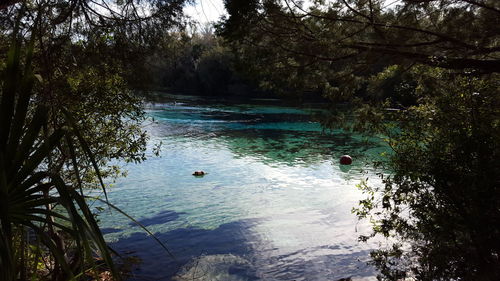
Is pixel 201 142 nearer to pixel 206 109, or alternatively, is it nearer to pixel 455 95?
pixel 206 109

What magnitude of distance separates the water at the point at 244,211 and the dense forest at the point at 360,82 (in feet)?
2.58

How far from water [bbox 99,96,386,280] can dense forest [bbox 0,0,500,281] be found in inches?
31.0

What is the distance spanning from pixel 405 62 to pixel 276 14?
73.8 inches

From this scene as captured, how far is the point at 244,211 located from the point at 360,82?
15.3ft

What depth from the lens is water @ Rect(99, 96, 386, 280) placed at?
5973 millimetres

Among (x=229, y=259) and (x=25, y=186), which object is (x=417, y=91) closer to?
(x=25, y=186)

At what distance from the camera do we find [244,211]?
873cm

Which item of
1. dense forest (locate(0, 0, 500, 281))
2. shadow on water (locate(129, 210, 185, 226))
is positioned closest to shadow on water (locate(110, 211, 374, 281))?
shadow on water (locate(129, 210, 185, 226))

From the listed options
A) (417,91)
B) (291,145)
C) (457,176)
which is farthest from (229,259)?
(291,145)

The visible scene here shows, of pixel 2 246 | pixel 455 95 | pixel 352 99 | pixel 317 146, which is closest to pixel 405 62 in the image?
pixel 352 99

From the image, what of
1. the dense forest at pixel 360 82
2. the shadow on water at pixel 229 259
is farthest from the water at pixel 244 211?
the dense forest at pixel 360 82

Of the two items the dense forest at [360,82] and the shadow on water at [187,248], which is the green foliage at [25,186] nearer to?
the dense forest at [360,82]

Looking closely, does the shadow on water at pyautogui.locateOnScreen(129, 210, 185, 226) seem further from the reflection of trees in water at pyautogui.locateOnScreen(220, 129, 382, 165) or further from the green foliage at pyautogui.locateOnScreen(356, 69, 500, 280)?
the reflection of trees in water at pyautogui.locateOnScreen(220, 129, 382, 165)

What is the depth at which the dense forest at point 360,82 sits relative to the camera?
114 inches
